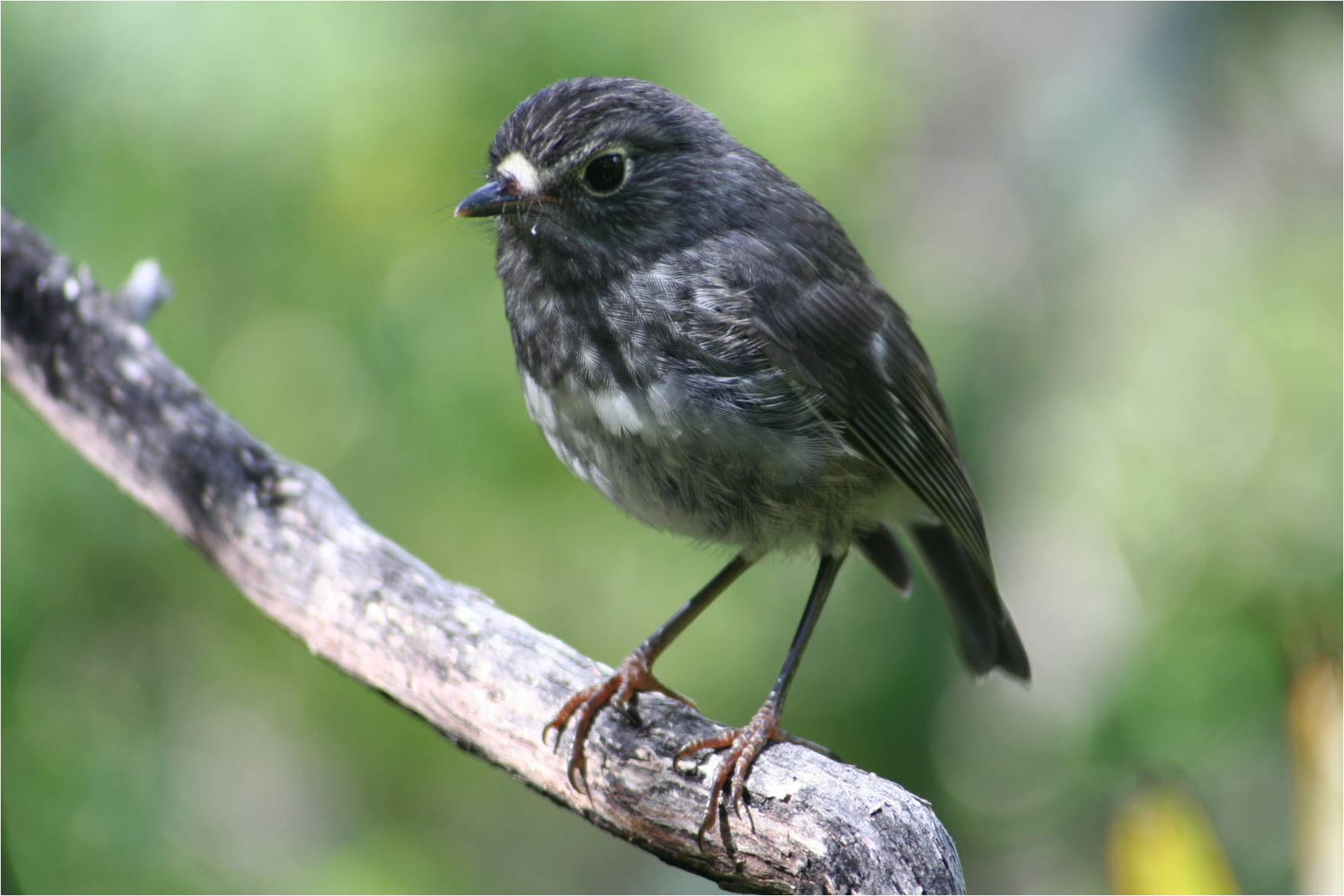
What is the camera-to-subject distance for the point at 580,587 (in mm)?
4535

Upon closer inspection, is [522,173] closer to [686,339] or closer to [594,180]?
[594,180]

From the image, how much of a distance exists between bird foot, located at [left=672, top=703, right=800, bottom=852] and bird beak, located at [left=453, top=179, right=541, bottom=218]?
4.21 ft

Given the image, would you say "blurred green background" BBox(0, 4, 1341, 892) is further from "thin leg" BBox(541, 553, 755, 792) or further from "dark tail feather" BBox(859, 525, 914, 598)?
"thin leg" BBox(541, 553, 755, 792)

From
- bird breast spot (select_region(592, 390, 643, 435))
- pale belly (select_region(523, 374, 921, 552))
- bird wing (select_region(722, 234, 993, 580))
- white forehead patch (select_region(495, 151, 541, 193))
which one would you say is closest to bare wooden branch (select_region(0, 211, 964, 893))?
pale belly (select_region(523, 374, 921, 552))

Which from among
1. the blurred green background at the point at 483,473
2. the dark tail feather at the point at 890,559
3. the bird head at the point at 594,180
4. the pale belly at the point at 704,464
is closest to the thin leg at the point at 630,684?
the pale belly at the point at 704,464

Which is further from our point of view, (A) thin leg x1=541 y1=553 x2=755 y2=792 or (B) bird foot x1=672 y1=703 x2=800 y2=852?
(A) thin leg x1=541 y1=553 x2=755 y2=792

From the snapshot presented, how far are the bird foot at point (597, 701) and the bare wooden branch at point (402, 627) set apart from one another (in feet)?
0.10

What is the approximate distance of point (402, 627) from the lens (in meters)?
3.09

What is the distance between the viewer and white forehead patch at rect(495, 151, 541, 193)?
2.96m

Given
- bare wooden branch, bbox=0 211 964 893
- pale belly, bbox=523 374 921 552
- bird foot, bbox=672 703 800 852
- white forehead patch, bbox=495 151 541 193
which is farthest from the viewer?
white forehead patch, bbox=495 151 541 193

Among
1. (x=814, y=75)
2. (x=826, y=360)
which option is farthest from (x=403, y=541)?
(x=814, y=75)

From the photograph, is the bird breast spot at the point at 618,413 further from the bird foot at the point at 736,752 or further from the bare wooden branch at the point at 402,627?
the bird foot at the point at 736,752

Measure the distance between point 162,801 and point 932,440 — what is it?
2.63 m

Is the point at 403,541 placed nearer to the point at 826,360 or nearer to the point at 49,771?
the point at 49,771
